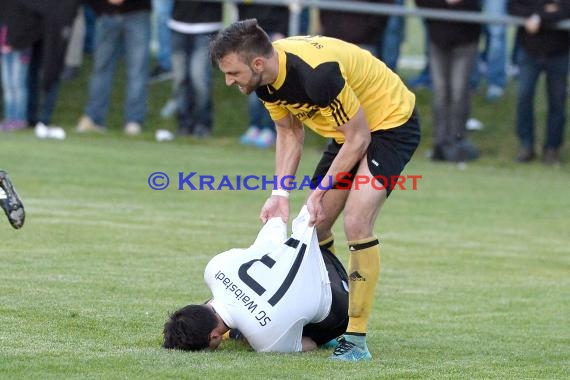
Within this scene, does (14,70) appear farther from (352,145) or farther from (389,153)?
(352,145)

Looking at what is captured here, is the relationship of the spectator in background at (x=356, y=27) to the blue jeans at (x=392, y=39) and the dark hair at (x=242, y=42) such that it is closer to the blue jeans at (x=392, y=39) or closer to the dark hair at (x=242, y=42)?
the blue jeans at (x=392, y=39)

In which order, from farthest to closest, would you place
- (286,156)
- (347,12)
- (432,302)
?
(347,12) < (432,302) < (286,156)

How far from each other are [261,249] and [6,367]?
1746mm

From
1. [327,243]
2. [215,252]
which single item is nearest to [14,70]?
[215,252]

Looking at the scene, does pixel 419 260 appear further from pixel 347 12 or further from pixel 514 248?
pixel 347 12

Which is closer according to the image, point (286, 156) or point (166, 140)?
point (286, 156)

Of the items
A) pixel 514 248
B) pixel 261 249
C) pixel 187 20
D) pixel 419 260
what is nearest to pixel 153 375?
pixel 261 249

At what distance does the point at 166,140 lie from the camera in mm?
18016

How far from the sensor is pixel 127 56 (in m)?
17.9

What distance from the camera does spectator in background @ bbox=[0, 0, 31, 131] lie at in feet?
58.2

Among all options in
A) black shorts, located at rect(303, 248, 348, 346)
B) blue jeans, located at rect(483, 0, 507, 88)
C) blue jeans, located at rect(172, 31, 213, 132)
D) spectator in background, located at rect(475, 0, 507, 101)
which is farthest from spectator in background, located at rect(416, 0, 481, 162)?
black shorts, located at rect(303, 248, 348, 346)

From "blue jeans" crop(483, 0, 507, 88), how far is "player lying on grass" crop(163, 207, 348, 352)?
11.3 m

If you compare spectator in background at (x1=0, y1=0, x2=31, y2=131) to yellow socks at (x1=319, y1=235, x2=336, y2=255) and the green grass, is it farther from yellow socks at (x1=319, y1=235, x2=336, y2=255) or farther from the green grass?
yellow socks at (x1=319, y1=235, x2=336, y2=255)

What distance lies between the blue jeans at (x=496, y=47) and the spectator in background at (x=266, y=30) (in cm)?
302
